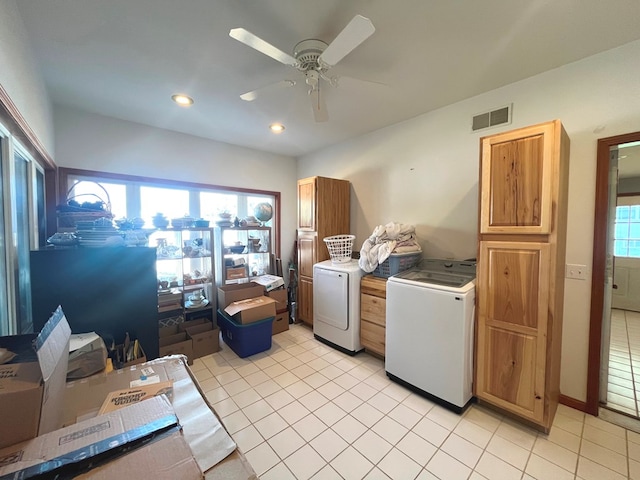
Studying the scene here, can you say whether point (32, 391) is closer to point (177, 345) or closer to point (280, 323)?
point (177, 345)

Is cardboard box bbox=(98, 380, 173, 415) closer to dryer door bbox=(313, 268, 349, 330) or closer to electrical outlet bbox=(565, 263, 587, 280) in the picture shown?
dryer door bbox=(313, 268, 349, 330)

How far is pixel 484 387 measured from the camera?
2.00m

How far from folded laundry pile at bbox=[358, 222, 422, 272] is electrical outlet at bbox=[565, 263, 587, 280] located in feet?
3.81

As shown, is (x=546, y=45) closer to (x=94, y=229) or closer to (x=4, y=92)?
(x=4, y=92)

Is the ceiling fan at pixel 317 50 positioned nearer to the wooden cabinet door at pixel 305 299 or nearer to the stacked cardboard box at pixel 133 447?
the stacked cardboard box at pixel 133 447

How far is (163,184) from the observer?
317 centimetres

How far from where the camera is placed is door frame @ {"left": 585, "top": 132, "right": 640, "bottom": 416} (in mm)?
1868

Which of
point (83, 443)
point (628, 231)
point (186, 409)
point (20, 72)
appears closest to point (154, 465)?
point (83, 443)

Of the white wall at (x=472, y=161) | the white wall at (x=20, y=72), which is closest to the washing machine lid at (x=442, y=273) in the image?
the white wall at (x=472, y=161)

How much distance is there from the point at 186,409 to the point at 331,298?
7.18 ft

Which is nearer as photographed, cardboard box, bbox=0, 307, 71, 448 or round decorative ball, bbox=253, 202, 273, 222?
cardboard box, bbox=0, 307, 71, 448

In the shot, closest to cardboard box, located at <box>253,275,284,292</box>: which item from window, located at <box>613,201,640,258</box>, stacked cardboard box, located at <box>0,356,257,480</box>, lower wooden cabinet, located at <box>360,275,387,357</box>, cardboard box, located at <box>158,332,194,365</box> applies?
cardboard box, located at <box>158,332,194,365</box>

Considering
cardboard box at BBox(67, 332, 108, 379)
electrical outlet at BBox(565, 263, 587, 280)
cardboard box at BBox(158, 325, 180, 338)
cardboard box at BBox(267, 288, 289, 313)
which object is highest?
electrical outlet at BBox(565, 263, 587, 280)

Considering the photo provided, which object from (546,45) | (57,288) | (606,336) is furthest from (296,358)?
(546,45)
